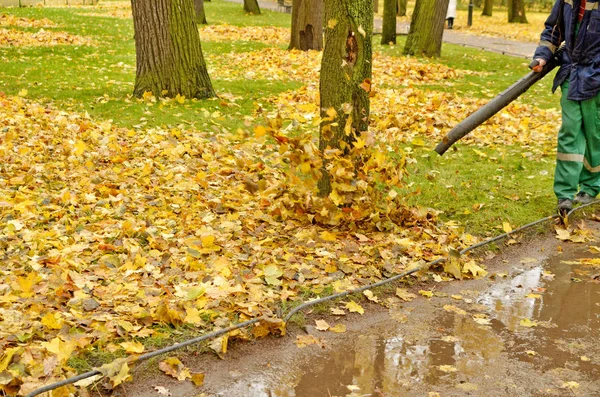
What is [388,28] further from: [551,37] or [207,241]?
[207,241]

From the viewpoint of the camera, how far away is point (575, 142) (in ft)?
17.8

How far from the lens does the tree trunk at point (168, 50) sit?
880cm

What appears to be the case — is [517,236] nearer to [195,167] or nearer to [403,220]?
[403,220]

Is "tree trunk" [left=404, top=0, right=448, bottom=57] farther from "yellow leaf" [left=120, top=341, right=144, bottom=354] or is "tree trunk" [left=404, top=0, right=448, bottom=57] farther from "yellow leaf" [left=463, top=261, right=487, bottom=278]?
"yellow leaf" [left=120, top=341, right=144, bottom=354]

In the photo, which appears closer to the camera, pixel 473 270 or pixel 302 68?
pixel 473 270

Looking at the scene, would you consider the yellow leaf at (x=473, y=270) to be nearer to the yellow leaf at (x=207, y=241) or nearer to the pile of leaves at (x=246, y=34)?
the yellow leaf at (x=207, y=241)

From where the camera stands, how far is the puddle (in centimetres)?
325

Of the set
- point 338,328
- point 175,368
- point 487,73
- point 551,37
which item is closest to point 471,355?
point 338,328

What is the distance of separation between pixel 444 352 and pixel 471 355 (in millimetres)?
140

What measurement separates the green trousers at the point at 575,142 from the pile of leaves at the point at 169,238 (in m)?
1.11

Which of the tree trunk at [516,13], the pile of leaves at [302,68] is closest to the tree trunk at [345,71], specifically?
the pile of leaves at [302,68]

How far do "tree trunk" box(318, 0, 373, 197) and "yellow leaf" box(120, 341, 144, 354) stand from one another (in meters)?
2.22

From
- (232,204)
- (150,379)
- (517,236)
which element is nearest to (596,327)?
(517,236)

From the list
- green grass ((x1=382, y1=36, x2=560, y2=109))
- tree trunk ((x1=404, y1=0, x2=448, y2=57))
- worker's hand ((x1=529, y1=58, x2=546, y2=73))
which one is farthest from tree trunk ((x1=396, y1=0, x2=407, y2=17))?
worker's hand ((x1=529, y1=58, x2=546, y2=73))
